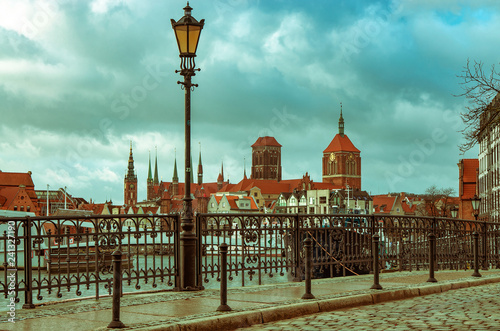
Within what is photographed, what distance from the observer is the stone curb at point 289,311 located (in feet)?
27.2

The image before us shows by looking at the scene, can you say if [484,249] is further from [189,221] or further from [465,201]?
[465,201]

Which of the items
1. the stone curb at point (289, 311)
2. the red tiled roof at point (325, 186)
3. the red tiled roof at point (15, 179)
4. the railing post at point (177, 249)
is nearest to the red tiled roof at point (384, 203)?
the red tiled roof at point (325, 186)

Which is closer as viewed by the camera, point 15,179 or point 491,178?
point 491,178

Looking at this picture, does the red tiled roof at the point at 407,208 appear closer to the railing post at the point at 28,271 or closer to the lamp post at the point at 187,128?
the lamp post at the point at 187,128

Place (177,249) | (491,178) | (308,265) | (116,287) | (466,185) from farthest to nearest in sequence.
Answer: (466,185) → (491,178) → (177,249) → (308,265) → (116,287)

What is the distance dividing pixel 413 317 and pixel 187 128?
5.65 m

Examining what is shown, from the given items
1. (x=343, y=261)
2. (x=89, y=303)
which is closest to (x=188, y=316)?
(x=89, y=303)

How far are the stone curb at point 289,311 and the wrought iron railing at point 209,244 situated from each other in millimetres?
1705

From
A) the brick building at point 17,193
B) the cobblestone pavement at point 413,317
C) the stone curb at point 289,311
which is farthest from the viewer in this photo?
the brick building at point 17,193

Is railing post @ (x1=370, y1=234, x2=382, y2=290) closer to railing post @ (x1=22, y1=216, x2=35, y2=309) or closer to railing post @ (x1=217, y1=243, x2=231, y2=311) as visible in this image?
railing post @ (x1=217, y1=243, x2=231, y2=311)

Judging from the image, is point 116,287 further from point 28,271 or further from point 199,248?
point 199,248

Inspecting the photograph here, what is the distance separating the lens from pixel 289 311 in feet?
31.5

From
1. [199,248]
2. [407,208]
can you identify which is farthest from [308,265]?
[407,208]

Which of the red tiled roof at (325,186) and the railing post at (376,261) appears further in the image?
the red tiled roof at (325,186)
